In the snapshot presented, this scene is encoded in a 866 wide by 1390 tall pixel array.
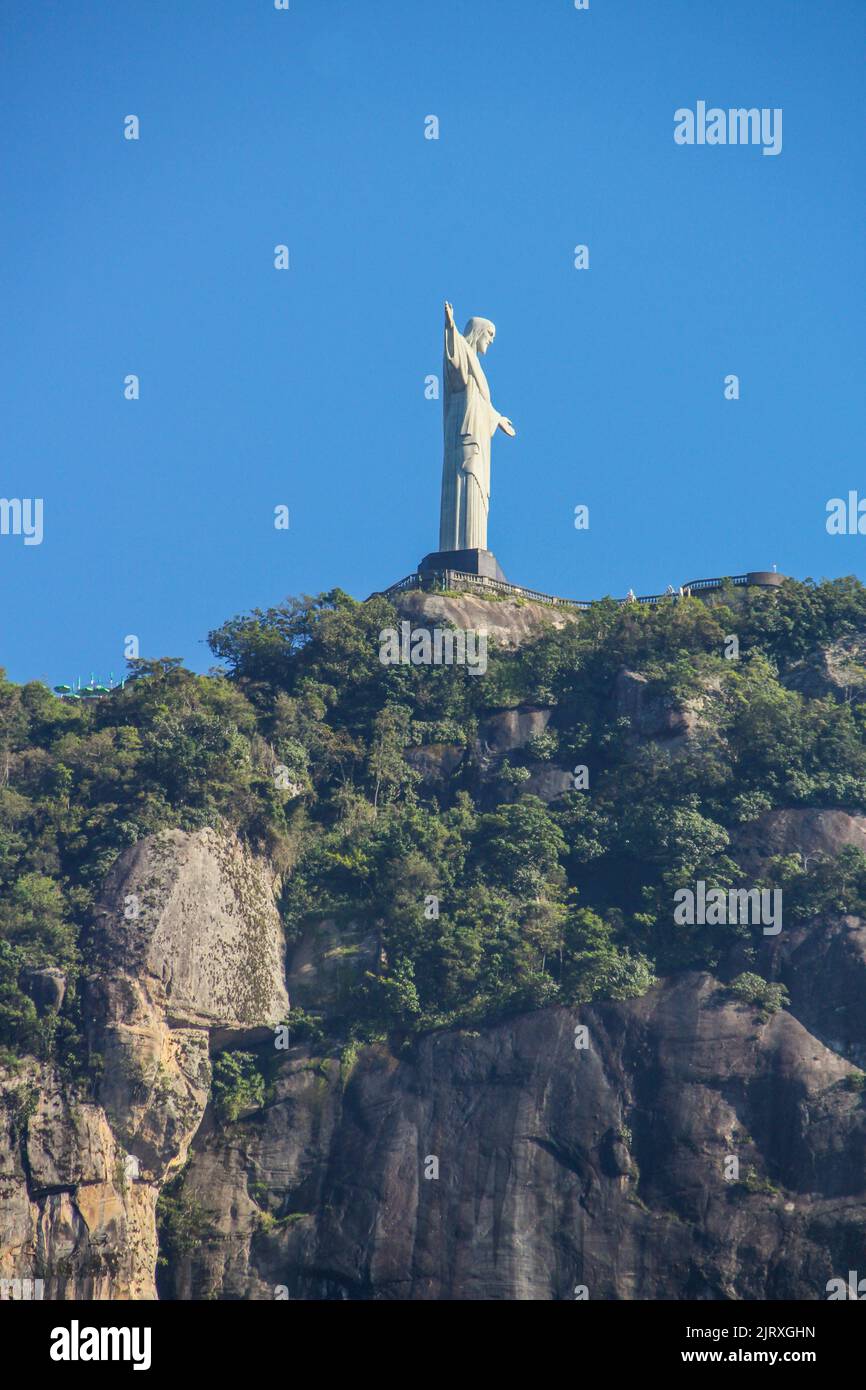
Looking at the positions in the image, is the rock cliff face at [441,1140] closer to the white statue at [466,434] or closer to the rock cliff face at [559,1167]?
the rock cliff face at [559,1167]

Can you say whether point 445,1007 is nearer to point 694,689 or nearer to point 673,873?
point 673,873

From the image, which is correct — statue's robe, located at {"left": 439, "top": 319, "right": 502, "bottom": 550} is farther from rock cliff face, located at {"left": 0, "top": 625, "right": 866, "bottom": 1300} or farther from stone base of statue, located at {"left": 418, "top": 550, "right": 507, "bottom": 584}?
rock cliff face, located at {"left": 0, "top": 625, "right": 866, "bottom": 1300}

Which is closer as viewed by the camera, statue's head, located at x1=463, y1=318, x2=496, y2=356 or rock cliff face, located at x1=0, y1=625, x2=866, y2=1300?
rock cliff face, located at x1=0, y1=625, x2=866, y2=1300

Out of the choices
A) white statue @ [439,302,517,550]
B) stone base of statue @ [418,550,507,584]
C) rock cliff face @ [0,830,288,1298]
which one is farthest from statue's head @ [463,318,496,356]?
rock cliff face @ [0,830,288,1298]

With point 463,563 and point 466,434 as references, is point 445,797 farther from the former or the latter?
point 466,434

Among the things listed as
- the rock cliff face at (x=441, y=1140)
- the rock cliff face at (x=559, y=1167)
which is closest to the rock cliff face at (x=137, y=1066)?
the rock cliff face at (x=441, y=1140)

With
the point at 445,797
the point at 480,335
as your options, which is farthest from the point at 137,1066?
the point at 480,335
